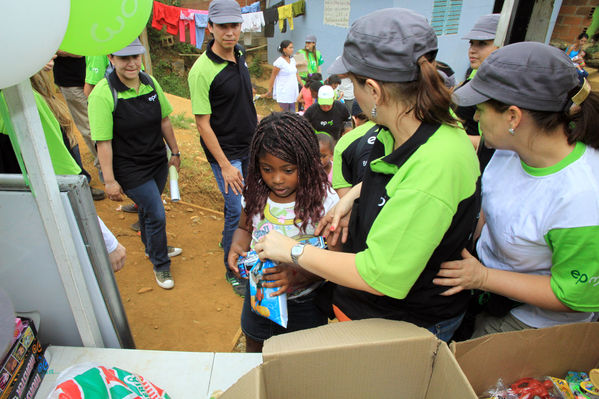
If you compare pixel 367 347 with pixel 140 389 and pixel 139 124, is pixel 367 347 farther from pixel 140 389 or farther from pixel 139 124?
pixel 139 124

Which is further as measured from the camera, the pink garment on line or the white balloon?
the pink garment on line

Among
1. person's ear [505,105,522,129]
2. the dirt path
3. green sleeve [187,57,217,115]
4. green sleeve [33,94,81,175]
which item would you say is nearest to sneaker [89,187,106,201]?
the dirt path

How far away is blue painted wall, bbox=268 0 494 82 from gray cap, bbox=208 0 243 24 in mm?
6008

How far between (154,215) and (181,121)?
452cm

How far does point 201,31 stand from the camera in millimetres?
9820

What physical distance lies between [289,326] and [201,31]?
384 inches

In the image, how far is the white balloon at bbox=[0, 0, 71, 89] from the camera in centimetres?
89

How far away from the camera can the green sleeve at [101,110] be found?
2.71 m

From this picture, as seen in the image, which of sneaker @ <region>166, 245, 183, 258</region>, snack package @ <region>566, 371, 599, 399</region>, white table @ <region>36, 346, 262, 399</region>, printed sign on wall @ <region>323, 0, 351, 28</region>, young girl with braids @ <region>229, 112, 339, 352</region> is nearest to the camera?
snack package @ <region>566, 371, 599, 399</region>

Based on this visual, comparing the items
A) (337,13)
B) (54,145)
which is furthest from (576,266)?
(337,13)

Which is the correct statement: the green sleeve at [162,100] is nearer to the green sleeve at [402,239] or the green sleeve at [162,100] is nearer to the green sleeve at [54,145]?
the green sleeve at [54,145]

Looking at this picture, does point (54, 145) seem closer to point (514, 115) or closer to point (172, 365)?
point (172, 365)

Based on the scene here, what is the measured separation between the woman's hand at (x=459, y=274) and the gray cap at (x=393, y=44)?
0.63m

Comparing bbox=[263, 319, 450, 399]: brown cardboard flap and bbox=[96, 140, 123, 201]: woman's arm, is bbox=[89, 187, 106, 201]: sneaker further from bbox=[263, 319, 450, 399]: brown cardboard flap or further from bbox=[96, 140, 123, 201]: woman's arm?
bbox=[263, 319, 450, 399]: brown cardboard flap
